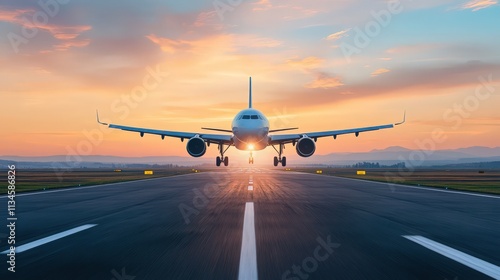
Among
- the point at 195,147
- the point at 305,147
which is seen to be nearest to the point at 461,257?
the point at 195,147

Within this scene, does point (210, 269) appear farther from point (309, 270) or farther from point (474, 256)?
point (474, 256)

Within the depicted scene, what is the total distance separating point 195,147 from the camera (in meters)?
37.8

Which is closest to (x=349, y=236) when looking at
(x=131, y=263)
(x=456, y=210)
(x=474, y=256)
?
(x=474, y=256)

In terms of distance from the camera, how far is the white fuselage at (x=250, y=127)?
36.2 metres

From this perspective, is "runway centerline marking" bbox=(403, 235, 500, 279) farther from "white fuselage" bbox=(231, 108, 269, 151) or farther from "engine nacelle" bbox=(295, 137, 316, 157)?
"engine nacelle" bbox=(295, 137, 316, 157)

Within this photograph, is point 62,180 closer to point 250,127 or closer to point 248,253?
point 250,127

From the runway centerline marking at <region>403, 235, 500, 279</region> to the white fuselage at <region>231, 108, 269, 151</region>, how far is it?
2724 centimetres

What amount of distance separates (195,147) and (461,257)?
1247 inches

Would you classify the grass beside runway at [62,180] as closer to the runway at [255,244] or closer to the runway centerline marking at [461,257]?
the runway at [255,244]

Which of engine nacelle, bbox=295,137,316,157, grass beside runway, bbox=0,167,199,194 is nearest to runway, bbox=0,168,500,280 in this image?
grass beside runway, bbox=0,167,199,194

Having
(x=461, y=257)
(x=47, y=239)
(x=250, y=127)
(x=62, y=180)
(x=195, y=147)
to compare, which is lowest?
(x=461, y=257)

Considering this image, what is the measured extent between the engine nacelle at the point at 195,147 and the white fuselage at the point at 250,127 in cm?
291

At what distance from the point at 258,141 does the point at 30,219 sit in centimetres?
2694

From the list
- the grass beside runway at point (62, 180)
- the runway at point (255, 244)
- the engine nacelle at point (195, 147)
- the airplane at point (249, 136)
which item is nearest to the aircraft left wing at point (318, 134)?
the airplane at point (249, 136)
